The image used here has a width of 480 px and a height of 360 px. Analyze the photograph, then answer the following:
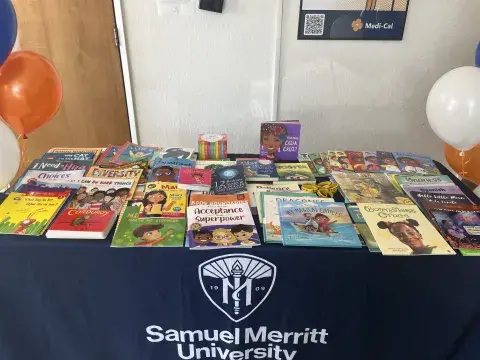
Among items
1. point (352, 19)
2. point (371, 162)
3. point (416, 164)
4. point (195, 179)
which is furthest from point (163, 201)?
point (352, 19)

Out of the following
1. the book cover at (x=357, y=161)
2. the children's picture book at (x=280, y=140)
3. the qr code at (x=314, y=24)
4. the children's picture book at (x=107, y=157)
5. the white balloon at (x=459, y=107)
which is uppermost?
the qr code at (x=314, y=24)

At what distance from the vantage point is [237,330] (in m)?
1.13

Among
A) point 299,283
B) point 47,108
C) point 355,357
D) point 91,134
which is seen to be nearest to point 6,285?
point 47,108

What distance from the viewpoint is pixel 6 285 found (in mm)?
1072

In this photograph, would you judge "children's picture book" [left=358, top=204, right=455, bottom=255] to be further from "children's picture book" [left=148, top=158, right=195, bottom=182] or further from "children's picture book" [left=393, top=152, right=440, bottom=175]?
"children's picture book" [left=148, top=158, right=195, bottom=182]

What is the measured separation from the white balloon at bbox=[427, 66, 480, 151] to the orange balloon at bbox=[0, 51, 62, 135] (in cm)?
133

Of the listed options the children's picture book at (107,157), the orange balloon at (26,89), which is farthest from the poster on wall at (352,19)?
the orange balloon at (26,89)

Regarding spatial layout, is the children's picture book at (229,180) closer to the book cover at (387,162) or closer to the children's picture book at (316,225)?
the children's picture book at (316,225)

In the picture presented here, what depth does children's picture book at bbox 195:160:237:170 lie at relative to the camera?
1.37 metres

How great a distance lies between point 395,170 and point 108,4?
155 cm

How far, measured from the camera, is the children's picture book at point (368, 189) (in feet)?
3.99

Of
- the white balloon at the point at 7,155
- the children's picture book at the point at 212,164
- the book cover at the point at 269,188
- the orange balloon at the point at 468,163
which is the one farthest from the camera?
the orange balloon at the point at 468,163

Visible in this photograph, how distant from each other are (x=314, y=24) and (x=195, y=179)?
3.48 ft

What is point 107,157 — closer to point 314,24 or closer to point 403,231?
point 403,231
